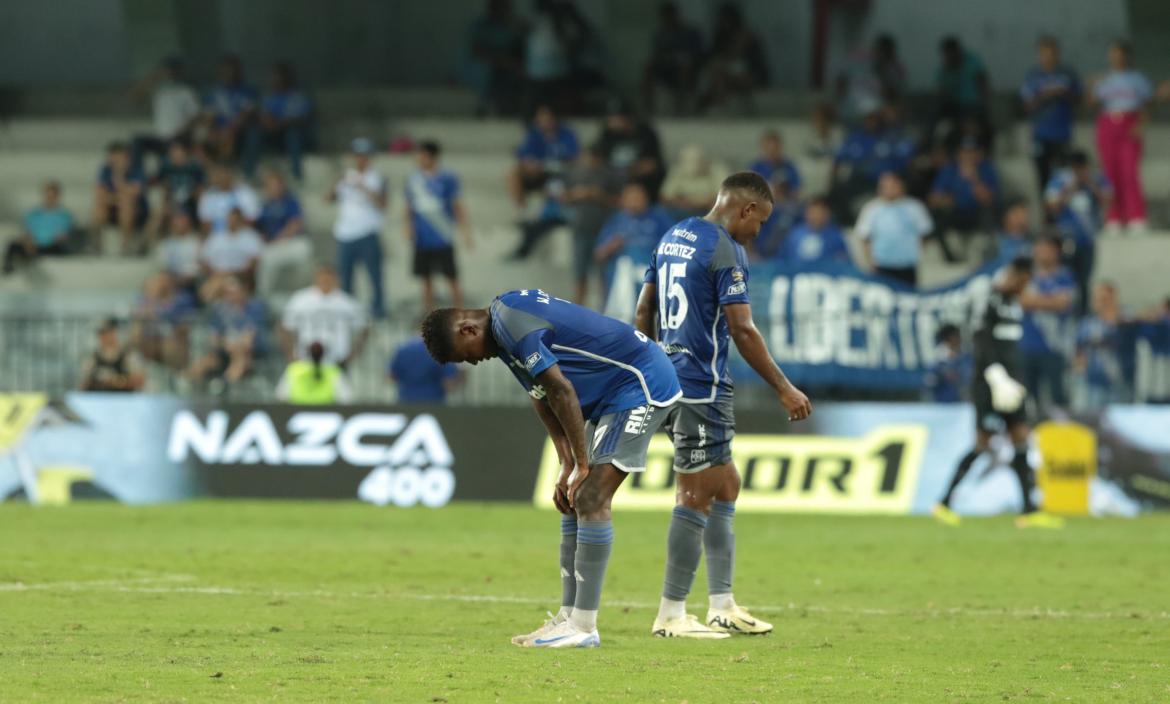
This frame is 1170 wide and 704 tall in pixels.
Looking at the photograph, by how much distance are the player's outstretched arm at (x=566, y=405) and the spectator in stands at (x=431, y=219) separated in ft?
47.9

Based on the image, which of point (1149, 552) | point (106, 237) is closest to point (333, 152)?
point (106, 237)

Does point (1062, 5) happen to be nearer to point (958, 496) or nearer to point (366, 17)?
point (366, 17)

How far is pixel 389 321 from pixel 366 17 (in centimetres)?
1257

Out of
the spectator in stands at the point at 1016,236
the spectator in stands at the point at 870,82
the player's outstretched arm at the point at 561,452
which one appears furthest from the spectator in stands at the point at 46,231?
the player's outstretched arm at the point at 561,452

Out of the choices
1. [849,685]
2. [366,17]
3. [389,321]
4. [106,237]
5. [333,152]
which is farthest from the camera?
[366,17]

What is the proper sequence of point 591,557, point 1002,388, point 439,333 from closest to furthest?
1. point 439,333
2. point 591,557
3. point 1002,388

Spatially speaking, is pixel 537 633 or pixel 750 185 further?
pixel 750 185

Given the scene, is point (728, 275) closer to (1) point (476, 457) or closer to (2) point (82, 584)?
(2) point (82, 584)

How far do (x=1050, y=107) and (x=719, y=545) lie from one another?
15941mm

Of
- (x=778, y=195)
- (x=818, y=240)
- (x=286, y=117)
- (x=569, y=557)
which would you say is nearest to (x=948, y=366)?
(x=818, y=240)

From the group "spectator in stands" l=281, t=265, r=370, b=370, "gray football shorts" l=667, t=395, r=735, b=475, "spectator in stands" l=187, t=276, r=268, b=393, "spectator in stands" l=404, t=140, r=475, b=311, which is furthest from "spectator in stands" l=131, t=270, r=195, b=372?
"gray football shorts" l=667, t=395, r=735, b=475

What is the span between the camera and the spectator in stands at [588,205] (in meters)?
23.8

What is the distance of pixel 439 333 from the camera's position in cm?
898

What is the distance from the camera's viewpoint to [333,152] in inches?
1157
